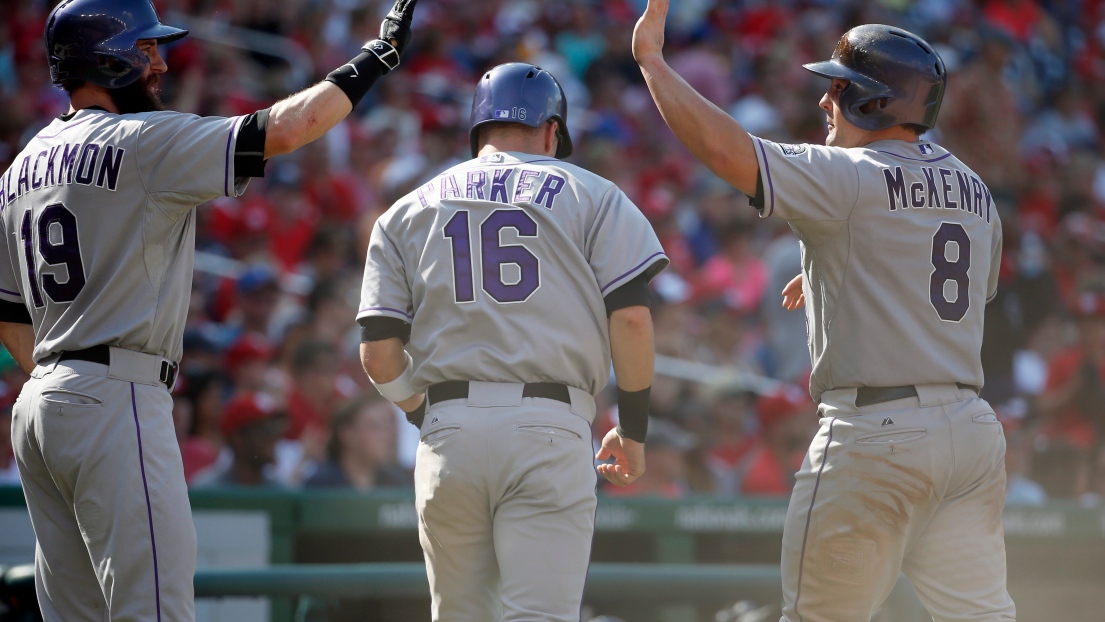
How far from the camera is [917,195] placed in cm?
312

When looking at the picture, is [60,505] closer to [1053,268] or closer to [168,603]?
[168,603]

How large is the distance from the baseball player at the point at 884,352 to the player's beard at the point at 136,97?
1308 millimetres

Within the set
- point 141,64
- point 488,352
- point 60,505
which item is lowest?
point 60,505

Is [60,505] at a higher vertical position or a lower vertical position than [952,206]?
lower

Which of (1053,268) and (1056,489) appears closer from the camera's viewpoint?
(1056,489)

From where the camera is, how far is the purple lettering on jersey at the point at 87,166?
120 inches

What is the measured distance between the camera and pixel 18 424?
3.09 meters

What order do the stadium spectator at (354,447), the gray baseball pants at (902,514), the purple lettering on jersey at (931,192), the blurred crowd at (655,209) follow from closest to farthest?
the gray baseball pants at (902,514) < the purple lettering on jersey at (931,192) < the stadium spectator at (354,447) < the blurred crowd at (655,209)

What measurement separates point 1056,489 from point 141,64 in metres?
5.70

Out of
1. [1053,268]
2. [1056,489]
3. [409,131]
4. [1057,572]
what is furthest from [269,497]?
[1053,268]

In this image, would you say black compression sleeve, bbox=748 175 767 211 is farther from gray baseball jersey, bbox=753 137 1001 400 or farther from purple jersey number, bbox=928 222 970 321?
purple jersey number, bbox=928 222 970 321

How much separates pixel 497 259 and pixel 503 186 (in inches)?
7.6

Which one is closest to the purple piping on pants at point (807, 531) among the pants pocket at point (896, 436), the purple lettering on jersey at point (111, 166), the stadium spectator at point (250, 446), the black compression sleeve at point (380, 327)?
the pants pocket at point (896, 436)

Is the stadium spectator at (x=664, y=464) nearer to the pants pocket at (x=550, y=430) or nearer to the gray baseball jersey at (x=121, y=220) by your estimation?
the pants pocket at (x=550, y=430)
